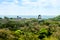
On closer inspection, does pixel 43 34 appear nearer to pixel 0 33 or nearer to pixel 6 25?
pixel 0 33

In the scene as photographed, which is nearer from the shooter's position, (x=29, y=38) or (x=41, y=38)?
(x=29, y=38)

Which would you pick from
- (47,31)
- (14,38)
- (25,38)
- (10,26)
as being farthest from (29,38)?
(10,26)

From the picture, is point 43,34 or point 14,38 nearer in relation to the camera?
point 14,38

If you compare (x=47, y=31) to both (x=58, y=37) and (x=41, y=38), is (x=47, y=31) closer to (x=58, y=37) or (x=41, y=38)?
(x=41, y=38)

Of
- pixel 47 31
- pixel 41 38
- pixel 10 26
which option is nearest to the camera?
pixel 41 38

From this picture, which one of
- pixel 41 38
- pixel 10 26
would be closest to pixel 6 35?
pixel 41 38

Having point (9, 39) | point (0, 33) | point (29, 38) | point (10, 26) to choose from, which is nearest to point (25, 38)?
point (29, 38)

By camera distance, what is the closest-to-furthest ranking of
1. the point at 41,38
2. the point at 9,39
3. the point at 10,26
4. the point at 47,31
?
1. the point at 9,39
2. the point at 41,38
3. the point at 47,31
4. the point at 10,26

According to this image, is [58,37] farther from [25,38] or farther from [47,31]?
[47,31]
